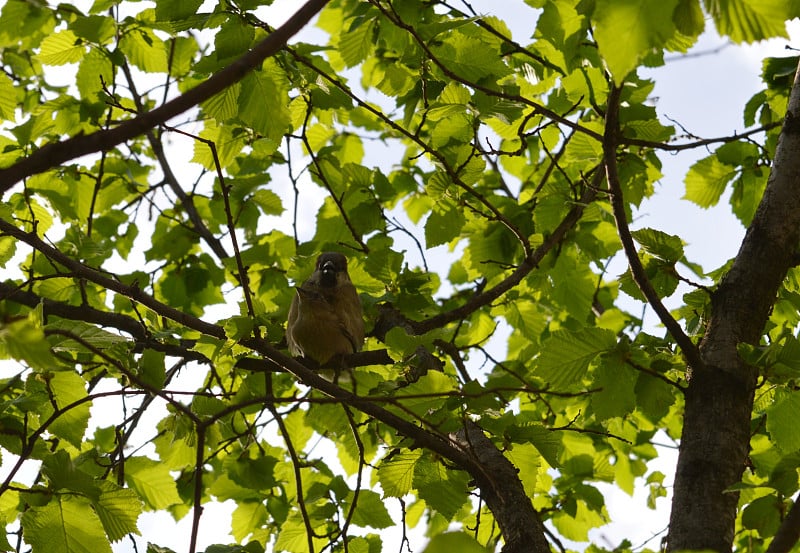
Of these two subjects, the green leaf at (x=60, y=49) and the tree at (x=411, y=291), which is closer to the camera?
the tree at (x=411, y=291)

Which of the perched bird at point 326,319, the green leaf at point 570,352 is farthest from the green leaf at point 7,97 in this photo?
the green leaf at point 570,352

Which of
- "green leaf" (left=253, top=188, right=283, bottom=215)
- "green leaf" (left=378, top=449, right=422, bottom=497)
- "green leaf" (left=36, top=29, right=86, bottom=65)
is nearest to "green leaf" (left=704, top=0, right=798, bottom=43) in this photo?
"green leaf" (left=378, top=449, right=422, bottom=497)

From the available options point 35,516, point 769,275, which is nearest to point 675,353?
point 769,275

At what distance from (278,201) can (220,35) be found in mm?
1884

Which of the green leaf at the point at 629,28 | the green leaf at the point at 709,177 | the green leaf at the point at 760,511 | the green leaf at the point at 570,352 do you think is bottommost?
the green leaf at the point at 760,511

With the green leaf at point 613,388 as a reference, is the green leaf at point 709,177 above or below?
above

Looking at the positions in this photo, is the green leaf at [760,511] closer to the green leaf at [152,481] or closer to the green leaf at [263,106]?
the green leaf at [263,106]

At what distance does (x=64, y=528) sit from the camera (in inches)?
101

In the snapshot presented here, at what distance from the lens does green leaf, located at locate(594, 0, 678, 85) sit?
1.36 meters

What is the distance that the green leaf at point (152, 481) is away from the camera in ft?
12.3

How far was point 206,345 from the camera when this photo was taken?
3.16 metres

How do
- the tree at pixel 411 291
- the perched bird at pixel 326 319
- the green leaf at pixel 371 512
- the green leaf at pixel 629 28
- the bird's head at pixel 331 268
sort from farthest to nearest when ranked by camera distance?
the bird's head at pixel 331 268, the green leaf at pixel 371 512, the perched bird at pixel 326 319, the tree at pixel 411 291, the green leaf at pixel 629 28

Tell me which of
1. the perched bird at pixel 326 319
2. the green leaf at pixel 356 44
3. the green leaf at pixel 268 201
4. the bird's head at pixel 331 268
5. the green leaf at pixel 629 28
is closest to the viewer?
the green leaf at pixel 629 28

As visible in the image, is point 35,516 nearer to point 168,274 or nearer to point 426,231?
point 426,231
